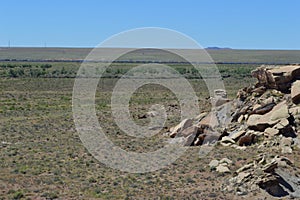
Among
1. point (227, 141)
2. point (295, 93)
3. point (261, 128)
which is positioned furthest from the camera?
point (227, 141)

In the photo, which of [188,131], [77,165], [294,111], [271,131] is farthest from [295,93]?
[77,165]

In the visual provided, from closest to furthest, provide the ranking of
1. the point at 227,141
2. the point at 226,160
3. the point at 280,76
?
the point at 226,160 < the point at 227,141 < the point at 280,76

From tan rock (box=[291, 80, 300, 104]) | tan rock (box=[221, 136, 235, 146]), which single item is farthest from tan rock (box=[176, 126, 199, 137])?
tan rock (box=[291, 80, 300, 104])

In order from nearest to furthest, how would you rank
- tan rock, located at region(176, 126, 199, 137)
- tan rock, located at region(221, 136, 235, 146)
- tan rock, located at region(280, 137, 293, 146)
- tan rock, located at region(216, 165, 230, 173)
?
tan rock, located at region(216, 165, 230, 173) < tan rock, located at region(280, 137, 293, 146) < tan rock, located at region(221, 136, 235, 146) < tan rock, located at region(176, 126, 199, 137)

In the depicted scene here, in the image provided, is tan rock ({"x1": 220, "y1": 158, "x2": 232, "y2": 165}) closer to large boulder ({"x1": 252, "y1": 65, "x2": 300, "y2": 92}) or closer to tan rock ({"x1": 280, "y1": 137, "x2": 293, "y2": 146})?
tan rock ({"x1": 280, "y1": 137, "x2": 293, "y2": 146})

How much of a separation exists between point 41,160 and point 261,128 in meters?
10.2

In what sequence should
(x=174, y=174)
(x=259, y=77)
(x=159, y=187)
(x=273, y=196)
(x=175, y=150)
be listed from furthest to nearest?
(x=259, y=77), (x=175, y=150), (x=174, y=174), (x=159, y=187), (x=273, y=196)

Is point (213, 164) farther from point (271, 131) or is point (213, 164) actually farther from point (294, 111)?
point (294, 111)

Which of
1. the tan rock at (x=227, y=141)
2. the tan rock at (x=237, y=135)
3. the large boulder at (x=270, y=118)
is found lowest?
the tan rock at (x=227, y=141)

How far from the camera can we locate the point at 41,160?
2141 cm

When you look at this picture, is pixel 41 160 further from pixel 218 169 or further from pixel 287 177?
pixel 287 177

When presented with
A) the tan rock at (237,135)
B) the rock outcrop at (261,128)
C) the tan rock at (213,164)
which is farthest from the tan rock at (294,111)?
the tan rock at (213,164)

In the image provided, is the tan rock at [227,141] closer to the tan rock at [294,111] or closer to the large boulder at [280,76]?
the tan rock at [294,111]

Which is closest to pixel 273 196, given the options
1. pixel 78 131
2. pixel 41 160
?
pixel 41 160
